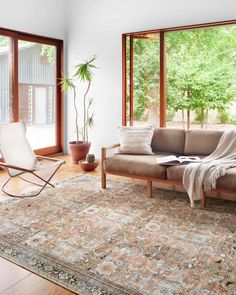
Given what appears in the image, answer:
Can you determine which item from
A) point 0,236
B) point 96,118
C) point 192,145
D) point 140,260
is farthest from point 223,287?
point 96,118

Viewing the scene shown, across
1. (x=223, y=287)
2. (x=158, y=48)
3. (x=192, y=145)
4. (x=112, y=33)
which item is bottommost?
(x=223, y=287)

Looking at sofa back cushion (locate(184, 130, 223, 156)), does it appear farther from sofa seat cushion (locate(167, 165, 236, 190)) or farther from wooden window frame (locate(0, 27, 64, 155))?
wooden window frame (locate(0, 27, 64, 155))

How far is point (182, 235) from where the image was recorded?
2746mm

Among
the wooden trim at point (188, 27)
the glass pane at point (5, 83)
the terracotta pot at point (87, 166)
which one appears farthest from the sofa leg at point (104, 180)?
the wooden trim at point (188, 27)

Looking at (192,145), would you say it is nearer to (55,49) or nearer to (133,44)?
(133,44)

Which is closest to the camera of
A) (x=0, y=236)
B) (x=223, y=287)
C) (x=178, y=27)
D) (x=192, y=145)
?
(x=223, y=287)

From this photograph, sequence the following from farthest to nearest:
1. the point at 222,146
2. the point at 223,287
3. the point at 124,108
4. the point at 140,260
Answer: the point at 124,108
the point at 222,146
the point at 140,260
the point at 223,287

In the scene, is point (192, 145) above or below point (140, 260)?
above

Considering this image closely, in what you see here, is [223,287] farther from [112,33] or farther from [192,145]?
[112,33]

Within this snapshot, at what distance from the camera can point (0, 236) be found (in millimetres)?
2709

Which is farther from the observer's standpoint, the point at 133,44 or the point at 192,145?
the point at 133,44

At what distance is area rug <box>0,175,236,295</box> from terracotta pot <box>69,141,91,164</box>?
1700 millimetres

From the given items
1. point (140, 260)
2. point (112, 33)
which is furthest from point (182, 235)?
point (112, 33)

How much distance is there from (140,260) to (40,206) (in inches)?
59.7
